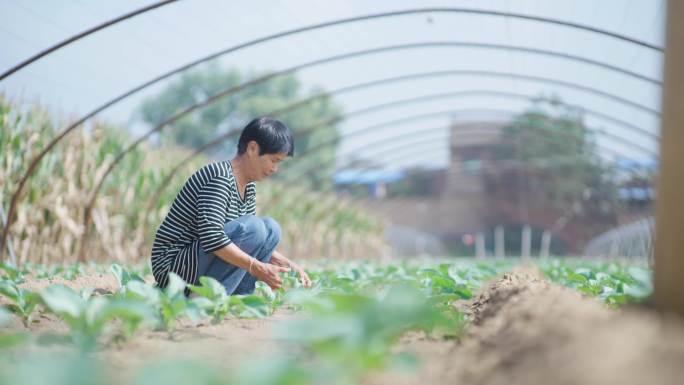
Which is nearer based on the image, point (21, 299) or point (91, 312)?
point (91, 312)

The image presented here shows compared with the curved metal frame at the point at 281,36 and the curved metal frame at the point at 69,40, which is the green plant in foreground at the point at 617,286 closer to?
the curved metal frame at the point at 281,36

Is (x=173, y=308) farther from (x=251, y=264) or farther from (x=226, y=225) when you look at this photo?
(x=226, y=225)

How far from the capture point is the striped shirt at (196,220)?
3.21 meters

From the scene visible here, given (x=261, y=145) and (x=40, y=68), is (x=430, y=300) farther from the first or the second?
(x=40, y=68)

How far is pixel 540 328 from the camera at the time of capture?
1568 millimetres

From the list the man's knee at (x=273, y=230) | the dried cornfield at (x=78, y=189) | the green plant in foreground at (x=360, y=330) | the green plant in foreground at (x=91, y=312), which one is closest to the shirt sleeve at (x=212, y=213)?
the man's knee at (x=273, y=230)

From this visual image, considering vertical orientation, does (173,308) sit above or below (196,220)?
below

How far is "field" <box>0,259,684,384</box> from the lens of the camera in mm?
1193

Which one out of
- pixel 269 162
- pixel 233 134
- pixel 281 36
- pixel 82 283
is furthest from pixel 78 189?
pixel 269 162

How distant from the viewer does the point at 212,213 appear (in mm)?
3225

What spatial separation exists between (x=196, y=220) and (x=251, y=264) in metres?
0.50

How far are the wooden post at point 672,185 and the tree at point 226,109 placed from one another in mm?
30980

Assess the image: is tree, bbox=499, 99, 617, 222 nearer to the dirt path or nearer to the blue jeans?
the blue jeans

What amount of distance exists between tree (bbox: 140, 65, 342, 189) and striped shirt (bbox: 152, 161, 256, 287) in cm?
2917
